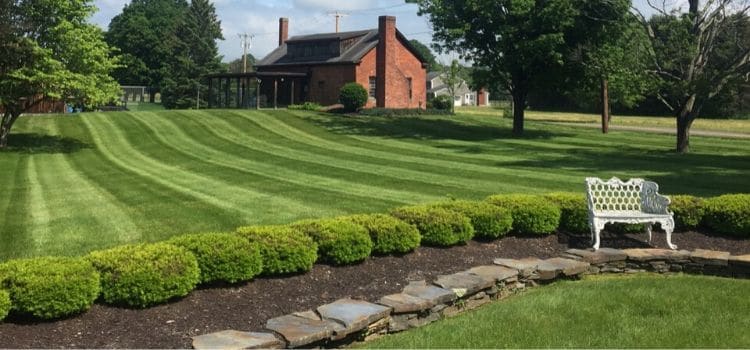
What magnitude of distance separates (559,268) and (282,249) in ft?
10.1

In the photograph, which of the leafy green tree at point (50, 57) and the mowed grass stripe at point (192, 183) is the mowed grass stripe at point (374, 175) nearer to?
the mowed grass stripe at point (192, 183)

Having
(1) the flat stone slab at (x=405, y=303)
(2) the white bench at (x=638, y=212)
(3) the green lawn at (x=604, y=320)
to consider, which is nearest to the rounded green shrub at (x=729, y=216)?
(2) the white bench at (x=638, y=212)

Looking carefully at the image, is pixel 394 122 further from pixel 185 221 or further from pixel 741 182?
pixel 185 221

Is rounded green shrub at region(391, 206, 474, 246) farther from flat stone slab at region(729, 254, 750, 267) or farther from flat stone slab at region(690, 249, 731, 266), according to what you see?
flat stone slab at region(729, 254, 750, 267)

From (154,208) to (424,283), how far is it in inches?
276

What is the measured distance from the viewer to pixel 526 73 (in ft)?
108

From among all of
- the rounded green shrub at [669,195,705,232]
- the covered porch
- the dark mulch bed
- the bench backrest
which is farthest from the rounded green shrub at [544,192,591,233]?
the covered porch

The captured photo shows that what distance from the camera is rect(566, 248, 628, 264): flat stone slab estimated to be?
311 inches

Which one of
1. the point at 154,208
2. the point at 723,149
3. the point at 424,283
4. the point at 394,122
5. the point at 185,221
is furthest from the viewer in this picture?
the point at 394,122

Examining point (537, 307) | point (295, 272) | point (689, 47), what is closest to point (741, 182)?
point (689, 47)

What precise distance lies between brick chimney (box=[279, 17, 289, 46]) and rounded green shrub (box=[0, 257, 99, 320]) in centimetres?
5478

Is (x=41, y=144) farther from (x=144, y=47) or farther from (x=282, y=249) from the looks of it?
(x=144, y=47)

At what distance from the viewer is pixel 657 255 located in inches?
319

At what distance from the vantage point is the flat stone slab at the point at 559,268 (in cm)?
734
